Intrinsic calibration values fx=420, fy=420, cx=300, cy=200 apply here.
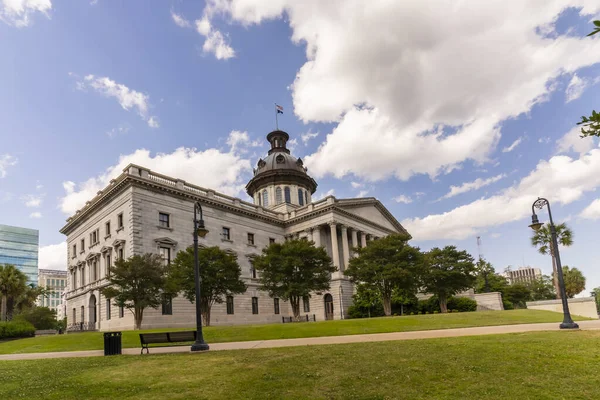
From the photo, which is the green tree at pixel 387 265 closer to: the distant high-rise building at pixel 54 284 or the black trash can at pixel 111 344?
the black trash can at pixel 111 344

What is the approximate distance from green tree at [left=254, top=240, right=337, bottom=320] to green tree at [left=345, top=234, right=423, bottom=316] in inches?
208

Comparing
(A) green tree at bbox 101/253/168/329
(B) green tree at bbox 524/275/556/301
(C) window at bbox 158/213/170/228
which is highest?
(C) window at bbox 158/213/170/228

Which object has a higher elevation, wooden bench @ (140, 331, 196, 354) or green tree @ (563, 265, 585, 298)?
wooden bench @ (140, 331, 196, 354)

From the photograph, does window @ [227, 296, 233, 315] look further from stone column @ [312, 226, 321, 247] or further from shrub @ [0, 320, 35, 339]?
shrub @ [0, 320, 35, 339]

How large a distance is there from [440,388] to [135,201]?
37707mm

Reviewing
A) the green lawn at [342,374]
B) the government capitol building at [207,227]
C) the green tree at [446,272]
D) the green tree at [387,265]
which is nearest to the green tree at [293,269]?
the green tree at [387,265]

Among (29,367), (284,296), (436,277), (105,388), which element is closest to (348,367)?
(105,388)

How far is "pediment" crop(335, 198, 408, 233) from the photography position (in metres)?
61.1

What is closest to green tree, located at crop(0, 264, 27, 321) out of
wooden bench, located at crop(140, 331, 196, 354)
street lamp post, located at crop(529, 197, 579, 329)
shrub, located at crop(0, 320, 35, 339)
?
shrub, located at crop(0, 320, 35, 339)

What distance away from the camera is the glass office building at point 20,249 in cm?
15562

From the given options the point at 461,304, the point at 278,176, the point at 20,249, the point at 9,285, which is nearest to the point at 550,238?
the point at 461,304

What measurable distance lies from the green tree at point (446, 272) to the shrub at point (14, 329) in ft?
128

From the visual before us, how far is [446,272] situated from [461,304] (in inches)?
263

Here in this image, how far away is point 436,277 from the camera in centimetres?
4903
